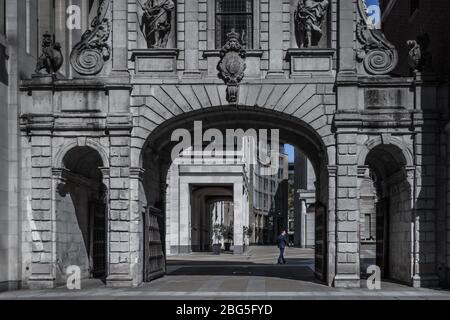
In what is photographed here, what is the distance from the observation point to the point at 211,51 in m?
21.8

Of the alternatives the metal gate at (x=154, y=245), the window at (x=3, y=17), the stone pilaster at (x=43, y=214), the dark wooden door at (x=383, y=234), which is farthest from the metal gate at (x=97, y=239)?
the dark wooden door at (x=383, y=234)

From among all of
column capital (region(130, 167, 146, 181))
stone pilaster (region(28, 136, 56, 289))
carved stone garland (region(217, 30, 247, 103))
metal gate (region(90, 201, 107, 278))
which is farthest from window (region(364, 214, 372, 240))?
stone pilaster (region(28, 136, 56, 289))

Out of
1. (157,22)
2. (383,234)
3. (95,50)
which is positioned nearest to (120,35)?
(95,50)

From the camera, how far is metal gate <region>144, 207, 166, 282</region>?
73.6 ft

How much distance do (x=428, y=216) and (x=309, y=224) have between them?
51.3 meters

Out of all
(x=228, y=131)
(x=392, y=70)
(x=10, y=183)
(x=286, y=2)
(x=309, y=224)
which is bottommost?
(x=309, y=224)

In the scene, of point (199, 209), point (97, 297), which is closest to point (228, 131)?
point (97, 297)

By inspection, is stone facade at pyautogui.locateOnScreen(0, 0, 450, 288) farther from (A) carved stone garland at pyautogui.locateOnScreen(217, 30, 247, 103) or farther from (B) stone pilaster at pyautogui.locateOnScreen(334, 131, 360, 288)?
(A) carved stone garland at pyautogui.locateOnScreen(217, 30, 247, 103)

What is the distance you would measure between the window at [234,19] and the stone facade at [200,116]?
1.32ft

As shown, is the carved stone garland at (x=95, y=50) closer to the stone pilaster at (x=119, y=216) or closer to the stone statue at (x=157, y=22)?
the stone statue at (x=157, y=22)

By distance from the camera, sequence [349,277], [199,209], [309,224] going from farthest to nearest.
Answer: [309,224] < [199,209] < [349,277]

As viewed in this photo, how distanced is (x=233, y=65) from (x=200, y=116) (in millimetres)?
1998
